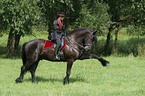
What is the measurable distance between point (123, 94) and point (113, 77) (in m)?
3.76

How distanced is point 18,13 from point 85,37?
1280 cm

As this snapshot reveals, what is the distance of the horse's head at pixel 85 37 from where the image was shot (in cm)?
1085

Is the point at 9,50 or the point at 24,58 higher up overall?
the point at 24,58

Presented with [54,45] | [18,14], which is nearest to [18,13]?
[18,14]

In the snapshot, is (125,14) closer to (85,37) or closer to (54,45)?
(85,37)

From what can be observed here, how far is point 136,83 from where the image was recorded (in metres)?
11.8

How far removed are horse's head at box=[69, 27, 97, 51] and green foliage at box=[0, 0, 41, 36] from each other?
11.2 metres

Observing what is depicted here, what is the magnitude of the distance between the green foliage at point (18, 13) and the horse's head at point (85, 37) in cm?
1118

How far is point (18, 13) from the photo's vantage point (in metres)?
22.2

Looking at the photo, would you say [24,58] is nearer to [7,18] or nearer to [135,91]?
[135,91]

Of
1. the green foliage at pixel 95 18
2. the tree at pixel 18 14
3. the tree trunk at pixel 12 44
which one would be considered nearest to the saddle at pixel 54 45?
the tree at pixel 18 14

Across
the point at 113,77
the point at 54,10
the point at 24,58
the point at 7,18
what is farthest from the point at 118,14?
the point at 24,58

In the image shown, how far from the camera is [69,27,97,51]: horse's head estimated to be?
35.6 ft

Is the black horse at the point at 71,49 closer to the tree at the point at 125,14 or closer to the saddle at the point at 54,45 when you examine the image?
the saddle at the point at 54,45
